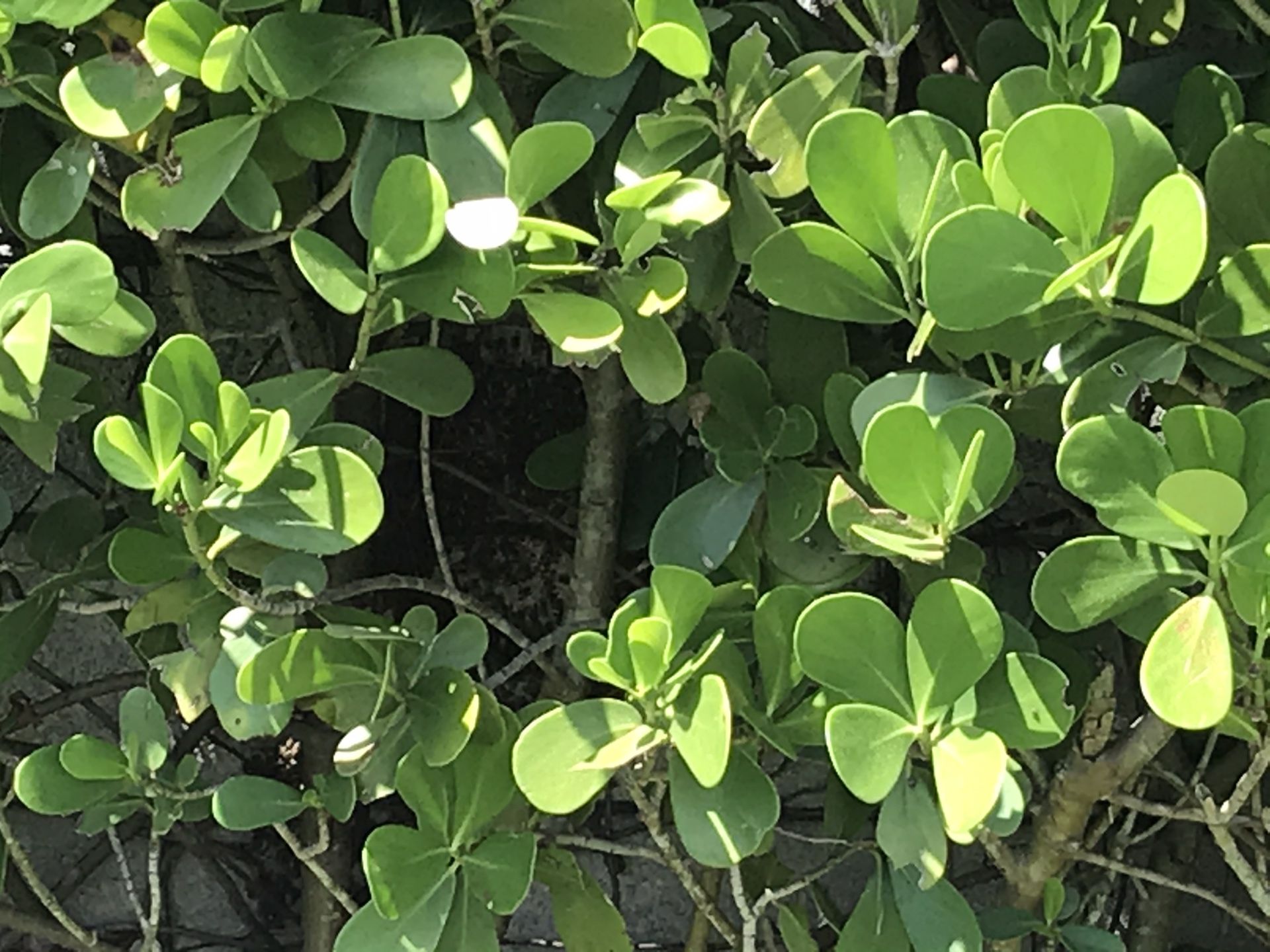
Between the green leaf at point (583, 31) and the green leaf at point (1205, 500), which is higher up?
the green leaf at point (583, 31)

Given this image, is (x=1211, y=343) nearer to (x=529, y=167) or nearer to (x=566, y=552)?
(x=529, y=167)

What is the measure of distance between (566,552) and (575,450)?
0.15 metres


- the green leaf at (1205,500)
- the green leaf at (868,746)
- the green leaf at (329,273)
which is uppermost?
the green leaf at (1205,500)

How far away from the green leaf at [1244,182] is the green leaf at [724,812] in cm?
26

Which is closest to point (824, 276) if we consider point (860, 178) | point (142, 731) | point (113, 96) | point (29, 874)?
point (860, 178)

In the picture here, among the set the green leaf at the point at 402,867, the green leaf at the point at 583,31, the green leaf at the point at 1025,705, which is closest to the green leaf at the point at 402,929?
the green leaf at the point at 402,867

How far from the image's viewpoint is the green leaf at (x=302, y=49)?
40 cm

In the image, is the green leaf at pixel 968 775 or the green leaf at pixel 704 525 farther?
the green leaf at pixel 704 525

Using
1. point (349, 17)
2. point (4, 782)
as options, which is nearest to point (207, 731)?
point (4, 782)

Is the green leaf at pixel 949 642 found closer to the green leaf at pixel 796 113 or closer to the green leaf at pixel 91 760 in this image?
the green leaf at pixel 796 113

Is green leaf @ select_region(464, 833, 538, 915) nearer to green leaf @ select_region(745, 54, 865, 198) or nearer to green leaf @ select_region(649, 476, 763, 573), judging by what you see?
green leaf @ select_region(649, 476, 763, 573)

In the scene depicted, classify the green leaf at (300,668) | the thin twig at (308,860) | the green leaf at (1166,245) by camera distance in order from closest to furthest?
the green leaf at (1166,245)
the green leaf at (300,668)
the thin twig at (308,860)

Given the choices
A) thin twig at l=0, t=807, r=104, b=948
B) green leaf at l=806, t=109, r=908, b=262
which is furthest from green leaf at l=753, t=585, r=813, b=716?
thin twig at l=0, t=807, r=104, b=948

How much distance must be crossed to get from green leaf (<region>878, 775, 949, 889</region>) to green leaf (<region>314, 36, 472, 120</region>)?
0.29m
